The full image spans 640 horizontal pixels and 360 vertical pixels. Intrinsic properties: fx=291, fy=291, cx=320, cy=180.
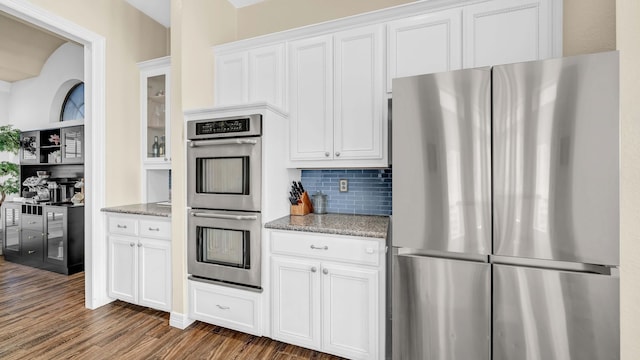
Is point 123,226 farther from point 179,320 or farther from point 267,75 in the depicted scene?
point 267,75

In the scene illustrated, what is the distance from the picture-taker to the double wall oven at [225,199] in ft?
7.04

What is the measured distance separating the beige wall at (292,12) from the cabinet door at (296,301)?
2264 millimetres

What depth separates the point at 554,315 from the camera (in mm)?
1341

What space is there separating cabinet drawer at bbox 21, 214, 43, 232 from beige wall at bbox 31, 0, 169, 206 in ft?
6.01

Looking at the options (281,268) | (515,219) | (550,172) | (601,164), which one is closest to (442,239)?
(515,219)

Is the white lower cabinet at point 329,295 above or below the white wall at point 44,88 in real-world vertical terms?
below

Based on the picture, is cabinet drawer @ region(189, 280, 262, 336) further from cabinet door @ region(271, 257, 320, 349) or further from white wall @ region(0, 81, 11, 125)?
white wall @ region(0, 81, 11, 125)

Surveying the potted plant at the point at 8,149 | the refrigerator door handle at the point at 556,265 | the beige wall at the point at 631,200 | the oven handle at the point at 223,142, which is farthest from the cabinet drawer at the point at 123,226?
the beige wall at the point at 631,200

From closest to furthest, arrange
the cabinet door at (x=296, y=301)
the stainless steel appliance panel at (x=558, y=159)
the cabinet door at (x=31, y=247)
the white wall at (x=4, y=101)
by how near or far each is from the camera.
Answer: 1. the stainless steel appliance panel at (x=558, y=159)
2. the cabinet door at (x=296, y=301)
3. the cabinet door at (x=31, y=247)
4. the white wall at (x=4, y=101)

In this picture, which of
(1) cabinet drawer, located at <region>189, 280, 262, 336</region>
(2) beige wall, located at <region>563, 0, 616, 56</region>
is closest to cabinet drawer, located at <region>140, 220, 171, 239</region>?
(1) cabinet drawer, located at <region>189, 280, 262, 336</region>

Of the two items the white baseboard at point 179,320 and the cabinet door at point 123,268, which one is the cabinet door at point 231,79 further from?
the white baseboard at point 179,320

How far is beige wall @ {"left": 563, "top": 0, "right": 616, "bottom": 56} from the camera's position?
5.49ft

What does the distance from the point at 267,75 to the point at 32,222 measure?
3.89 metres

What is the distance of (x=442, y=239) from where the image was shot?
4.96ft
